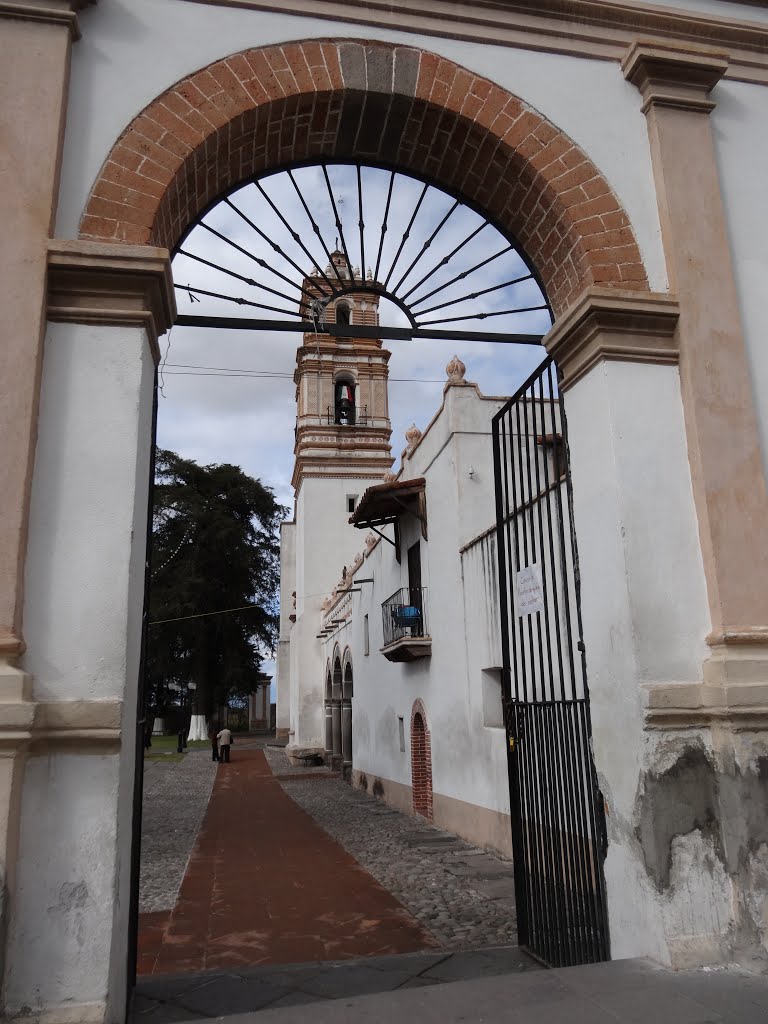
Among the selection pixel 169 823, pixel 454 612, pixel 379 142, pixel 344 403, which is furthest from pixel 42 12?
pixel 344 403

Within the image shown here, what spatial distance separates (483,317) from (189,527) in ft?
99.8

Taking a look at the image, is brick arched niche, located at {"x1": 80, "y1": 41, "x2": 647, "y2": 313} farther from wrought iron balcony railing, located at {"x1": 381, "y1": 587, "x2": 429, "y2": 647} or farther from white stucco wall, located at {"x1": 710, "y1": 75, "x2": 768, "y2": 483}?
wrought iron balcony railing, located at {"x1": 381, "y1": 587, "x2": 429, "y2": 647}

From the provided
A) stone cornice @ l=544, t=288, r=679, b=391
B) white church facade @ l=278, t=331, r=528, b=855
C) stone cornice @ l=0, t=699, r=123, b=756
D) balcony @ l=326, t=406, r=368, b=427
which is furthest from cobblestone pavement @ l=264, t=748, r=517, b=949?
balcony @ l=326, t=406, r=368, b=427

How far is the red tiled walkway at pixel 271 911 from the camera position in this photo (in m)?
5.50

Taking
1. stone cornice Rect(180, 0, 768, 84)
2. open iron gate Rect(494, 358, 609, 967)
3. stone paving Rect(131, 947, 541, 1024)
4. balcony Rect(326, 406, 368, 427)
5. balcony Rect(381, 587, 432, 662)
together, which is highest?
balcony Rect(326, 406, 368, 427)

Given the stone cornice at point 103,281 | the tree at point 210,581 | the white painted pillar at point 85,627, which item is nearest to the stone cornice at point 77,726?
the white painted pillar at point 85,627

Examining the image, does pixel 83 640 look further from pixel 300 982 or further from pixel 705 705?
pixel 705 705

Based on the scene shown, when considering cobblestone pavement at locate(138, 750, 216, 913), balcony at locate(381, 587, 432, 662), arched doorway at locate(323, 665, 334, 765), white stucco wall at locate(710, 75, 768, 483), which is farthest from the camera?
arched doorway at locate(323, 665, 334, 765)

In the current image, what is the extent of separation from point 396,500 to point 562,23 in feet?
28.9

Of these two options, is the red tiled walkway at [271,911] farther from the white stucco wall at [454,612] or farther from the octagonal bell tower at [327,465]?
the octagonal bell tower at [327,465]

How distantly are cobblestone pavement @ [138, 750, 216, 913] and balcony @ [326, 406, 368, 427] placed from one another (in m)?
11.8

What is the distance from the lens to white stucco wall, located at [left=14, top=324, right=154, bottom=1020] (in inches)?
114

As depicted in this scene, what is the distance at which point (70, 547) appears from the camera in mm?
3275

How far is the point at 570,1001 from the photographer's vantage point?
296 centimetres
